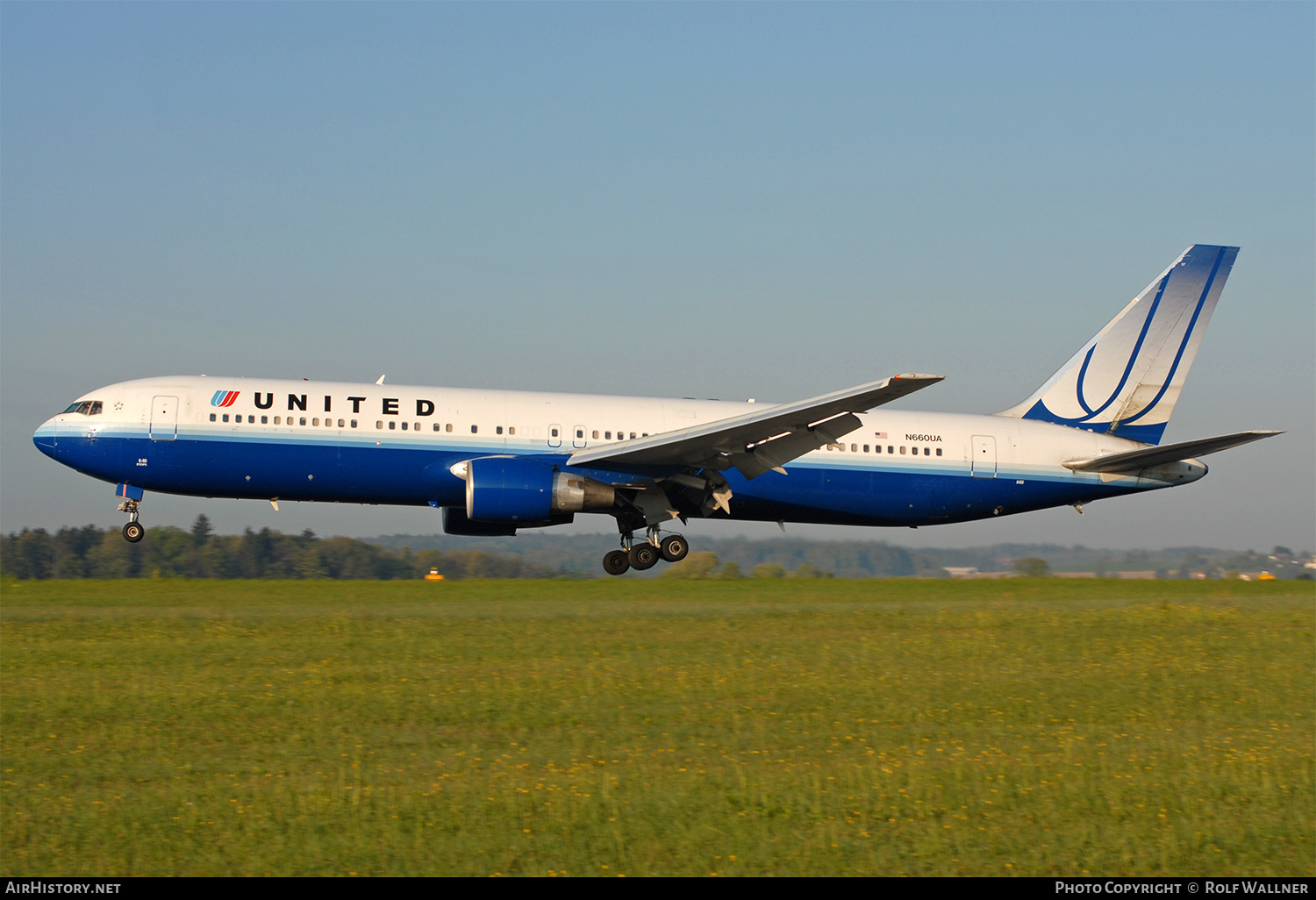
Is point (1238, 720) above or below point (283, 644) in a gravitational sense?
below

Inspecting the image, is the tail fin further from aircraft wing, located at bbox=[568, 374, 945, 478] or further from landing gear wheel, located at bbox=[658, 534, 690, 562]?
landing gear wheel, located at bbox=[658, 534, 690, 562]

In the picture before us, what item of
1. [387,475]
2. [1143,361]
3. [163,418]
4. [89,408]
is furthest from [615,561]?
[1143,361]

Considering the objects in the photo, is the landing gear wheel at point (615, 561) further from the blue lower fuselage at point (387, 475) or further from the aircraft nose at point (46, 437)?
the aircraft nose at point (46, 437)

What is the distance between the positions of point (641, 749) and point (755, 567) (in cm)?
2745

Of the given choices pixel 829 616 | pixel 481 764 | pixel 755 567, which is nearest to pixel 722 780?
pixel 481 764

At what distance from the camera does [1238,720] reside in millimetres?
15625

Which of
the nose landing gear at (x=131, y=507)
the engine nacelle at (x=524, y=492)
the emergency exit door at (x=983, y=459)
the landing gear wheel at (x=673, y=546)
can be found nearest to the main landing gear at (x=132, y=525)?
the nose landing gear at (x=131, y=507)

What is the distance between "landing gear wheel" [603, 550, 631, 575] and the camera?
2881cm

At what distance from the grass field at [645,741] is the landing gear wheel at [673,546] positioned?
4.23m

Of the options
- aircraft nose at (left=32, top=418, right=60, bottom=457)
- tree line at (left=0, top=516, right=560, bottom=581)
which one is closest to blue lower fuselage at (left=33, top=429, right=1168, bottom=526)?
aircraft nose at (left=32, top=418, right=60, bottom=457)

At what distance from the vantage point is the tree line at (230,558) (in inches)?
1528

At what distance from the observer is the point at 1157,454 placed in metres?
28.4

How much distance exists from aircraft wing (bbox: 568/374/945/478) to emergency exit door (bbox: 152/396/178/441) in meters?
9.02
